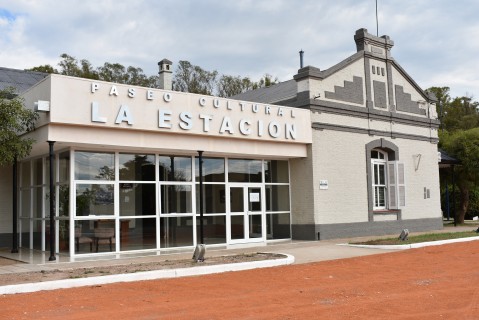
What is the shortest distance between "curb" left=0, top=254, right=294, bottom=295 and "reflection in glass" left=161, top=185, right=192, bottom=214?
4.97 meters

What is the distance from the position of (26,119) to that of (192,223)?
6.09 metres

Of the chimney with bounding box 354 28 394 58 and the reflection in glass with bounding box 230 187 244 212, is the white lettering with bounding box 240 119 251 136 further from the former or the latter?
the chimney with bounding box 354 28 394 58

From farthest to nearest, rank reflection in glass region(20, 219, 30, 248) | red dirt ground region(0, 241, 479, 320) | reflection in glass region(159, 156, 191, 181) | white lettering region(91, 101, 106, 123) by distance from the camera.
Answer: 1. reflection in glass region(20, 219, 30, 248)
2. reflection in glass region(159, 156, 191, 181)
3. white lettering region(91, 101, 106, 123)
4. red dirt ground region(0, 241, 479, 320)

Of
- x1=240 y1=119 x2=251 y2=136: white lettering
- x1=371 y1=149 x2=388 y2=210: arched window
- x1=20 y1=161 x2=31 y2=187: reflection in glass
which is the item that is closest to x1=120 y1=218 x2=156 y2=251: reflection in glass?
x1=240 y1=119 x2=251 y2=136: white lettering

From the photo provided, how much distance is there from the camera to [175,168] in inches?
688

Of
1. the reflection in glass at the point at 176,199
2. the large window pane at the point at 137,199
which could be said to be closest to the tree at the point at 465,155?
Result: the reflection in glass at the point at 176,199

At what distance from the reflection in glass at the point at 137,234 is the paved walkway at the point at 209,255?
834 mm

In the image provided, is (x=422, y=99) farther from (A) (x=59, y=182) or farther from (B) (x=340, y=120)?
(A) (x=59, y=182)

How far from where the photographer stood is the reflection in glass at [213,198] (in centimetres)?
1795

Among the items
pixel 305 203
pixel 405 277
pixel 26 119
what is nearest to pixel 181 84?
pixel 305 203

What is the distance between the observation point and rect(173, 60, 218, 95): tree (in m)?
51.4

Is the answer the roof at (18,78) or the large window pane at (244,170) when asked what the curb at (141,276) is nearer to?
the large window pane at (244,170)

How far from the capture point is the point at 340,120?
2075 cm

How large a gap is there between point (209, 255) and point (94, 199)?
378 centimetres
